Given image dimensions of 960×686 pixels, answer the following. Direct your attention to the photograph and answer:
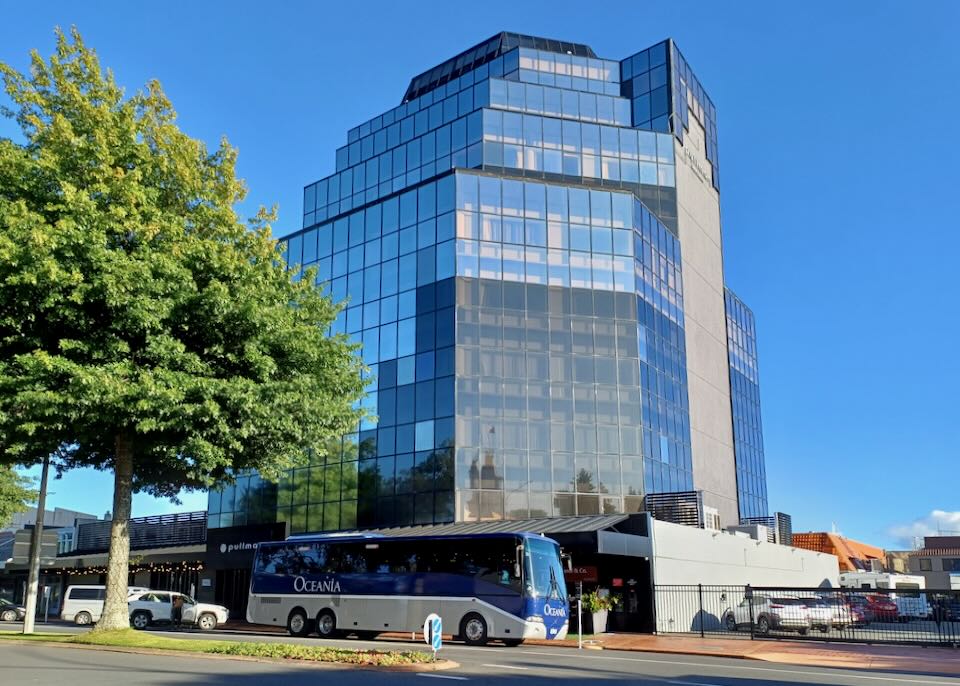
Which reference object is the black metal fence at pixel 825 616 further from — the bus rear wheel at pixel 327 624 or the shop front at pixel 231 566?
the shop front at pixel 231 566

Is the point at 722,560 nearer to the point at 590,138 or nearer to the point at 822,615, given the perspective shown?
the point at 822,615

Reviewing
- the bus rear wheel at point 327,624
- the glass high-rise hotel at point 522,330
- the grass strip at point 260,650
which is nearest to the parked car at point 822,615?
the glass high-rise hotel at point 522,330

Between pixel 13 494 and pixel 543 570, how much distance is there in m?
29.0

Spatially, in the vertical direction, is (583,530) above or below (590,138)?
below

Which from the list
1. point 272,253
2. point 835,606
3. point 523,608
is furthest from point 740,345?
point 272,253

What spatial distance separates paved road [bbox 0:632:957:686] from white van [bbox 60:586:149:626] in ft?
70.1

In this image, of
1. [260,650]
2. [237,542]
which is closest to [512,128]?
[237,542]

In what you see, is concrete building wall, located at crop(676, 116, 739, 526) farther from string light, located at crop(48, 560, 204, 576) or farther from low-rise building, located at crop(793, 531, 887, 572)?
string light, located at crop(48, 560, 204, 576)

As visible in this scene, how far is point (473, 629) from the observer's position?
25688mm

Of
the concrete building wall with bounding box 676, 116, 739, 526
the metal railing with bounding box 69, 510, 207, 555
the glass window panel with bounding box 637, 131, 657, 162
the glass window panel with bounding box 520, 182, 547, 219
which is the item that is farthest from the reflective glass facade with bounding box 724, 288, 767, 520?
the metal railing with bounding box 69, 510, 207, 555

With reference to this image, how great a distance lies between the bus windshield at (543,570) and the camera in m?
25.3

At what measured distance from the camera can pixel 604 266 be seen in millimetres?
45094

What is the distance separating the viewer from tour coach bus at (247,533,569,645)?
25.4m

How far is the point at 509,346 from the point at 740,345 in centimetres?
2933
